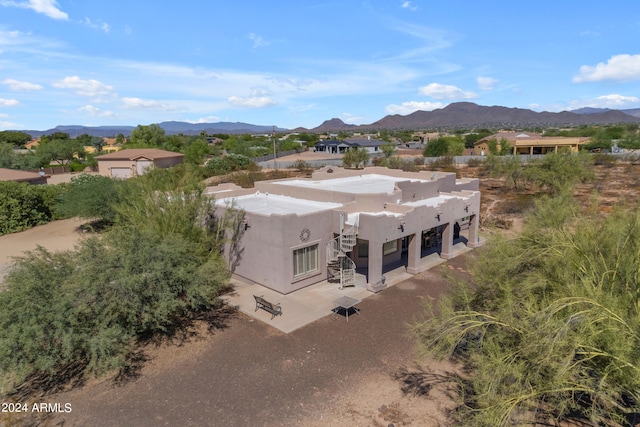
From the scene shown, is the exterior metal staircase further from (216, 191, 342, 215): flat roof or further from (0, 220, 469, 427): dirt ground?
(0, 220, 469, 427): dirt ground

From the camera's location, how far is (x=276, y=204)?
22.1 meters

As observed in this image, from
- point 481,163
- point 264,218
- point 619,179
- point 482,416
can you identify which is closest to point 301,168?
point 481,163

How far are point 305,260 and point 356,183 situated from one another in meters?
10.9

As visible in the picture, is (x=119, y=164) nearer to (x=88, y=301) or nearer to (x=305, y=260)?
(x=305, y=260)

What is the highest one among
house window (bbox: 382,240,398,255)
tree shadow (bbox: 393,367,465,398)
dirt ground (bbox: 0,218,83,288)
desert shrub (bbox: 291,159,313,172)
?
desert shrub (bbox: 291,159,313,172)

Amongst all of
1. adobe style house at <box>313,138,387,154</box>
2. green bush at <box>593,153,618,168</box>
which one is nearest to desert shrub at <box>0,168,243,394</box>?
green bush at <box>593,153,618,168</box>

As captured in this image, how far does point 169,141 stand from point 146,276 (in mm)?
113435

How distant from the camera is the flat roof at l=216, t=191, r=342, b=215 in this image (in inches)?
789

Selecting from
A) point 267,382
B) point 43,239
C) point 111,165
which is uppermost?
point 111,165

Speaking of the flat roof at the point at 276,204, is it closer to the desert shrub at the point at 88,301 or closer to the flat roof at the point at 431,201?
the flat roof at the point at 431,201

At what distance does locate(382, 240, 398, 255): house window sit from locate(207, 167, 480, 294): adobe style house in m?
0.07

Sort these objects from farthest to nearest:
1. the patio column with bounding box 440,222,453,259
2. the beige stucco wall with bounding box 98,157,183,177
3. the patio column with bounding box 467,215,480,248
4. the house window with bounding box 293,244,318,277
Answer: the beige stucco wall with bounding box 98,157,183,177, the patio column with bounding box 467,215,480,248, the patio column with bounding box 440,222,453,259, the house window with bounding box 293,244,318,277

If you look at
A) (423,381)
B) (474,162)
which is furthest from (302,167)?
(423,381)

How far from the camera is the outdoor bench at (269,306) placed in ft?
51.3
